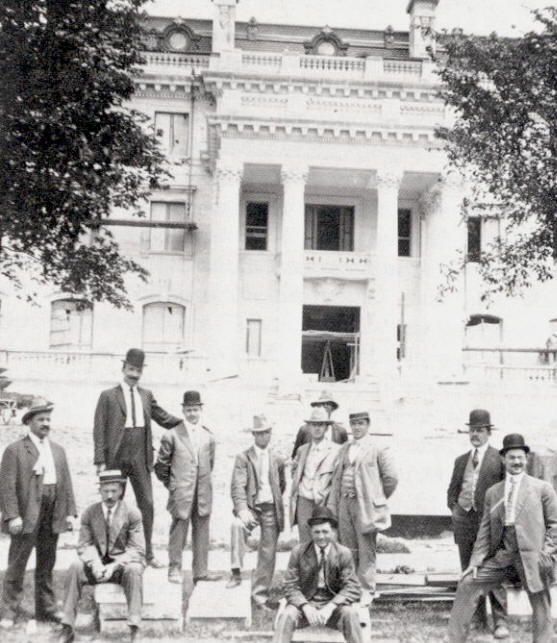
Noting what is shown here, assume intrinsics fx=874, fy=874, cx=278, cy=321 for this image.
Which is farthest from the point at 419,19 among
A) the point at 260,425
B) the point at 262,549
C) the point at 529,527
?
the point at 529,527

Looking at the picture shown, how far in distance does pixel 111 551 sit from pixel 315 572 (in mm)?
1966

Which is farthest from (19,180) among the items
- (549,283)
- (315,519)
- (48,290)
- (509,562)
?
(549,283)

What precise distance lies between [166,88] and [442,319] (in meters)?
14.7

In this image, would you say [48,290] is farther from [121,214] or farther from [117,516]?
[117,516]

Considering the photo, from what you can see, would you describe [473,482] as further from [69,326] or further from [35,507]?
[69,326]

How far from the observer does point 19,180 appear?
13.4 metres

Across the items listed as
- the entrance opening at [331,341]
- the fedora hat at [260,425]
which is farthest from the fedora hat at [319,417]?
the entrance opening at [331,341]

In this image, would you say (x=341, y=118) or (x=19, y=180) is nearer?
(x=19, y=180)

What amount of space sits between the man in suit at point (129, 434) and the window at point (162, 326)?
2558 cm

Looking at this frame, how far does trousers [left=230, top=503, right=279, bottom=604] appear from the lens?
8938mm

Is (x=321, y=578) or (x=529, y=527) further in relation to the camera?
(x=529, y=527)

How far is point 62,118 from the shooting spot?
13.7 m

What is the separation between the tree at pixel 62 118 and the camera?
1289 centimetres

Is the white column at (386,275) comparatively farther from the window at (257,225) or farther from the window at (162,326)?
the window at (162,326)
